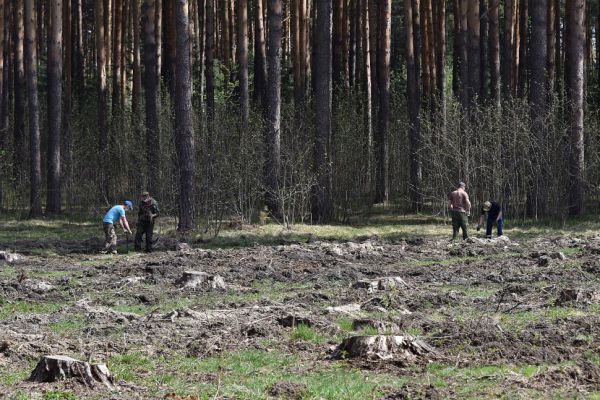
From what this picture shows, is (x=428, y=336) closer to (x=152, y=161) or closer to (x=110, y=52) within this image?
(x=152, y=161)

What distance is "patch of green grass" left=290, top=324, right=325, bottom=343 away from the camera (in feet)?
35.9

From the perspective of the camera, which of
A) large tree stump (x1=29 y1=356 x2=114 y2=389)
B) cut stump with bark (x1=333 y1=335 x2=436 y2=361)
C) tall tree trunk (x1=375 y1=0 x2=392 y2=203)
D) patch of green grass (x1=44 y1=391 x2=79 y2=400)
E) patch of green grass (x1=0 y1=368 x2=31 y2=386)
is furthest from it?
tall tree trunk (x1=375 y1=0 x2=392 y2=203)

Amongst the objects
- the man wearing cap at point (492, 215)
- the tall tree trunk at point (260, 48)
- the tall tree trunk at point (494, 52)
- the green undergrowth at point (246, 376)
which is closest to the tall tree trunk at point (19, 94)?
the tall tree trunk at point (260, 48)

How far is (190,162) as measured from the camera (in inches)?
993

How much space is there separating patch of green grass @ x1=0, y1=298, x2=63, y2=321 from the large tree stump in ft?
14.1

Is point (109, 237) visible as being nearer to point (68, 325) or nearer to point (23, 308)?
point (23, 308)

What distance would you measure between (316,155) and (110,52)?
24342mm

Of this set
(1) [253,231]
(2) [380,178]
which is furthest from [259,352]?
(2) [380,178]

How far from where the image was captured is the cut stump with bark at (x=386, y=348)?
9.66 m

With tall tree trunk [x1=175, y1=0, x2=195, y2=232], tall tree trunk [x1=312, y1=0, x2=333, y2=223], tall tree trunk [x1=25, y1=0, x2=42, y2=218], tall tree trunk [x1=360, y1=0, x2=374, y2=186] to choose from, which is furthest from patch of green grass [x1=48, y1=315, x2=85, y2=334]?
tall tree trunk [x1=360, y1=0, x2=374, y2=186]

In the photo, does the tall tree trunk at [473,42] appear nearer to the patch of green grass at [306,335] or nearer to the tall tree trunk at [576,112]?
the tall tree trunk at [576,112]

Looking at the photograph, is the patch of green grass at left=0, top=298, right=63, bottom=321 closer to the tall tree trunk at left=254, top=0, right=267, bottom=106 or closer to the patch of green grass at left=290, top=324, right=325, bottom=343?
the patch of green grass at left=290, top=324, right=325, bottom=343

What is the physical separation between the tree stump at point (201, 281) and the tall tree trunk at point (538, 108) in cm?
1453

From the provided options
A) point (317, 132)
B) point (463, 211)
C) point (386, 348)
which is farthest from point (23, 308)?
point (317, 132)
